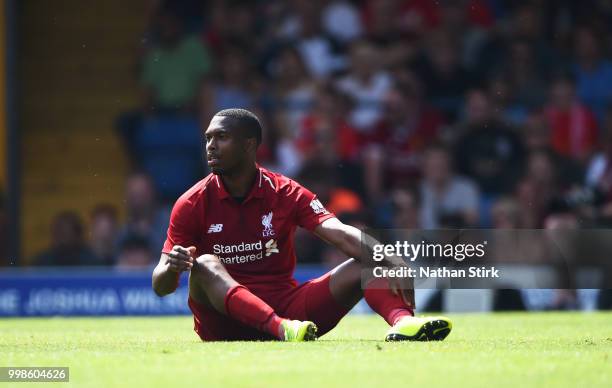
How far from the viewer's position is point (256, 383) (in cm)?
552

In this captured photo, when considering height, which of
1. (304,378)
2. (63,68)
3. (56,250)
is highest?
(63,68)

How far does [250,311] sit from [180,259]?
1.65 ft

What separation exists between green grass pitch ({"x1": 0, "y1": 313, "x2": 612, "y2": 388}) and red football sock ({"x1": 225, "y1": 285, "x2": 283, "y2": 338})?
14 centimetres

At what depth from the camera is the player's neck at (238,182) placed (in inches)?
315

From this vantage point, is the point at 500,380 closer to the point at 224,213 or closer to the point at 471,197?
the point at 224,213

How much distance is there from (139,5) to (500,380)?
13561 mm

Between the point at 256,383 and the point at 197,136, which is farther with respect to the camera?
the point at 197,136

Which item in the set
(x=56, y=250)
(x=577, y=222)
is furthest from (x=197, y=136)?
(x=577, y=222)

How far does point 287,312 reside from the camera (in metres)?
7.89

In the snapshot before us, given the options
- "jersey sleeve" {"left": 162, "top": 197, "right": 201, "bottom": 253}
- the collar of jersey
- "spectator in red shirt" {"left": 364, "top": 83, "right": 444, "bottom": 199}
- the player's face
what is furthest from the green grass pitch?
"spectator in red shirt" {"left": 364, "top": 83, "right": 444, "bottom": 199}

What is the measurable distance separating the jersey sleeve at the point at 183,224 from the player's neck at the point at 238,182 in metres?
0.30

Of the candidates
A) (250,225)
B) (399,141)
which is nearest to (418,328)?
(250,225)
